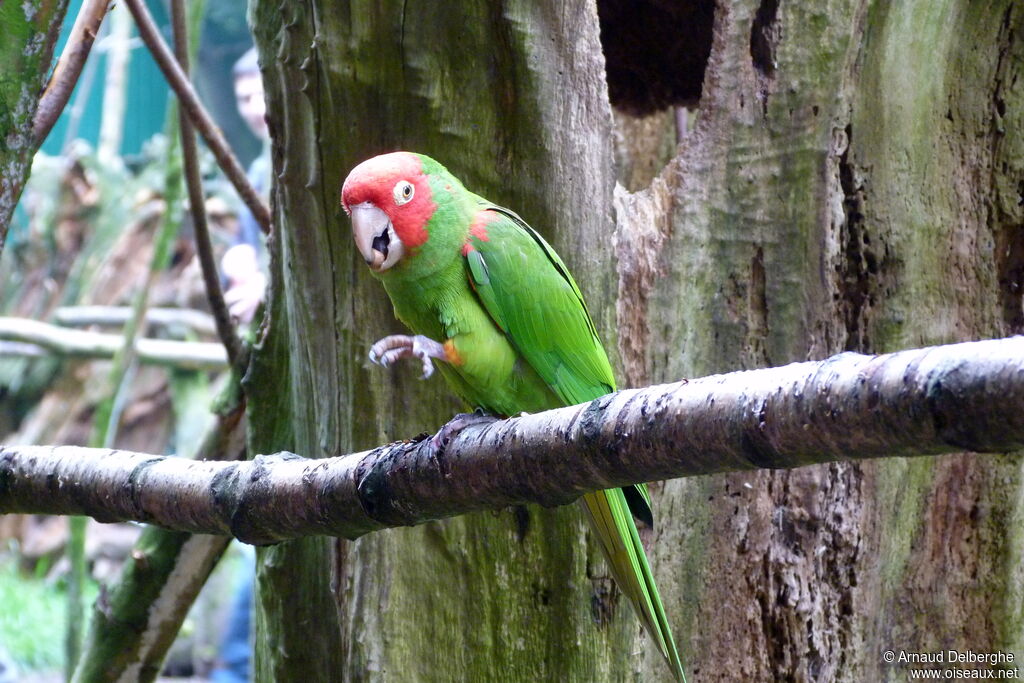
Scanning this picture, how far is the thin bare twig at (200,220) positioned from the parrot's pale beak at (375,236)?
135cm

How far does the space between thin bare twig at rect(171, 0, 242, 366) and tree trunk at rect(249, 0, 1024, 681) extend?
0.71 meters

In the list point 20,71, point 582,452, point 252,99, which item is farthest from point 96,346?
point 582,452

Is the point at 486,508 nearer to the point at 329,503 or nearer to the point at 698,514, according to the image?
the point at 329,503

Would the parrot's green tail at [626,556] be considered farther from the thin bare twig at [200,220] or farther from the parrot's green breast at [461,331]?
the thin bare twig at [200,220]

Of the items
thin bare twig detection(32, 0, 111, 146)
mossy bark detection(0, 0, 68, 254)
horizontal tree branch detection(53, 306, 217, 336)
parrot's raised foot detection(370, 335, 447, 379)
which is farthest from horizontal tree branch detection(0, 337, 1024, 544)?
horizontal tree branch detection(53, 306, 217, 336)

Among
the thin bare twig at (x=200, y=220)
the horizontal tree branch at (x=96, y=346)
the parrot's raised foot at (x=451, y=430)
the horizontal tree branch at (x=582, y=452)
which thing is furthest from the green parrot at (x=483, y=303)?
the horizontal tree branch at (x=96, y=346)

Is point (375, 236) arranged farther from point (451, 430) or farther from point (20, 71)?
point (20, 71)

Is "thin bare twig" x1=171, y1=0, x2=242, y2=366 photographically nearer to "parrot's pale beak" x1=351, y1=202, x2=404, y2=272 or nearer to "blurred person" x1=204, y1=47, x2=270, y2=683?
"parrot's pale beak" x1=351, y1=202, x2=404, y2=272

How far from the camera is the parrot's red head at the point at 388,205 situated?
2027mm

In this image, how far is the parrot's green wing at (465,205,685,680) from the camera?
2111 mm

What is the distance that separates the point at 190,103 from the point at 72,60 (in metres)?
0.92

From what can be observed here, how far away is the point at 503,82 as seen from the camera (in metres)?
2.29

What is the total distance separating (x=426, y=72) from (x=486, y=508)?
3.80ft

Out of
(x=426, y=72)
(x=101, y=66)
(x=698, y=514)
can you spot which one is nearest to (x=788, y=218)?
(x=698, y=514)
